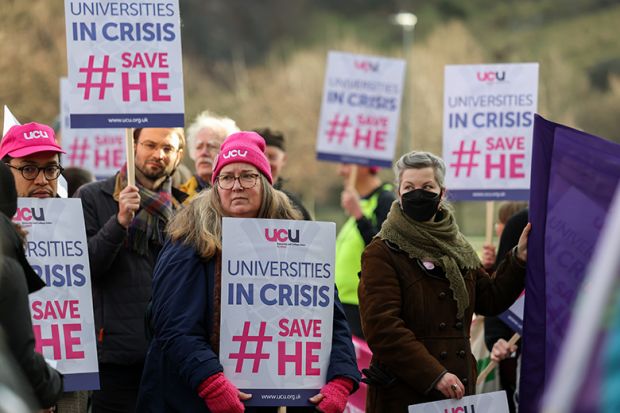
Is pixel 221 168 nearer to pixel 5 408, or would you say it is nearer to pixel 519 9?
pixel 5 408

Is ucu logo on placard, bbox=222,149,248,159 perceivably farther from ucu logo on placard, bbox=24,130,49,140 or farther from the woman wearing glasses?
ucu logo on placard, bbox=24,130,49,140

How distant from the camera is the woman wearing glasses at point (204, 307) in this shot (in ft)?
17.3

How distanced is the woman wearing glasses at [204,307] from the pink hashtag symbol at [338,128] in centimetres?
510

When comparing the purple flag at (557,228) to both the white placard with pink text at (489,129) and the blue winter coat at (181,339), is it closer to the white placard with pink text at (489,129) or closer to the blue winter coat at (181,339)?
the blue winter coat at (181,339)

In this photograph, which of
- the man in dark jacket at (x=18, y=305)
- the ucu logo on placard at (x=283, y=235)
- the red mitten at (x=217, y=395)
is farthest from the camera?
the ucu logo on placard at (x=283, y=235)

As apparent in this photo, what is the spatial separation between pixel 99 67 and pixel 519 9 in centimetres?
5369

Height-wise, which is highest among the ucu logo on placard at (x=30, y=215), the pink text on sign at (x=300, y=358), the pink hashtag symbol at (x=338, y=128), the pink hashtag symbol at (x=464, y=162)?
the pink hashtag symbol at (x=338, y=128)

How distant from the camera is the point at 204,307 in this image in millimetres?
5430

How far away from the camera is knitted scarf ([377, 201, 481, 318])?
5.84 metres

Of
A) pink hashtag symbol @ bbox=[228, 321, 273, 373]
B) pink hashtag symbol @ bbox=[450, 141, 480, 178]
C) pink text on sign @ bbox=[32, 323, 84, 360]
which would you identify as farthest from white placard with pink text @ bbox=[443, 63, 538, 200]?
pink text on sign @ bbox=[32, 323, 84, 360]

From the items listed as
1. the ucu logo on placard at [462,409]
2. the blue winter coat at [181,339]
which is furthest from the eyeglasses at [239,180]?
the ucu logo on placard at [462,409]

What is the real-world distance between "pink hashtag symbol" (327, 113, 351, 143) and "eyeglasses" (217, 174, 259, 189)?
17.0ft

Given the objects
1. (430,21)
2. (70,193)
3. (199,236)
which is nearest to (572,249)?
(199,236)

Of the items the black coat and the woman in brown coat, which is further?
the black coat
